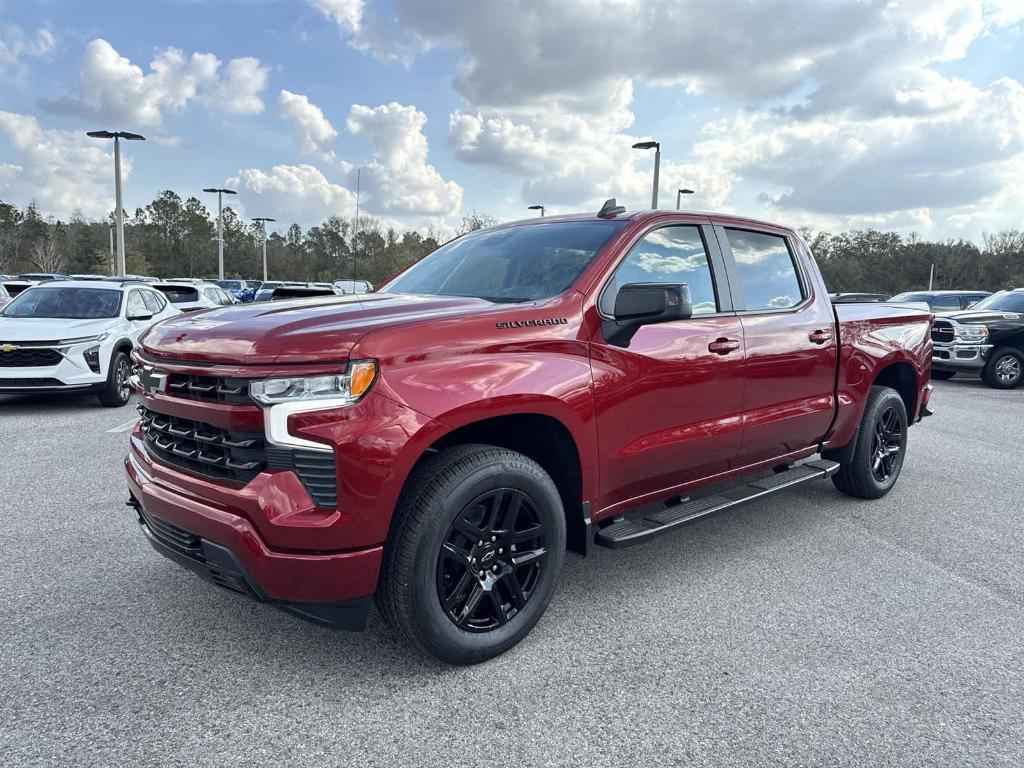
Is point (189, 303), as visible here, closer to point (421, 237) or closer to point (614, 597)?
point (614, 597)

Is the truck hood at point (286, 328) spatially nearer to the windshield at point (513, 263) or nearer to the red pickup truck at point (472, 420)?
the red pickup truck at point (472, 420)

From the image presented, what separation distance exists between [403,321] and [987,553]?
3.79 metres

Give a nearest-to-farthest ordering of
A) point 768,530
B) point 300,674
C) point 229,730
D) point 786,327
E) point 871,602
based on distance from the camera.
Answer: point 229,730
point 300,674
point 871,602
point 786,327
point 768,530

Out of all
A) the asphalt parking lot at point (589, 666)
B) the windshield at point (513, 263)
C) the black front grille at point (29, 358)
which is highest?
the windshield at point (513, 263)

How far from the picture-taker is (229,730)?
245cm

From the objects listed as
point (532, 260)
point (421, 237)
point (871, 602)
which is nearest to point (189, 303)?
point (532, 260)

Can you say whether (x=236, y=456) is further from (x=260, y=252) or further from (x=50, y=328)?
(x=260, y=252)

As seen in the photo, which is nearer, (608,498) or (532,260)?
(608,498)

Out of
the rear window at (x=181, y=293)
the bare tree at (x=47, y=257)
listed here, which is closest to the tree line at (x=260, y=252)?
the bare tree at (x=47, y=257)

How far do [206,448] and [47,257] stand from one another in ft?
242

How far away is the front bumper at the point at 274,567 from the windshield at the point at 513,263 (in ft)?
4.58

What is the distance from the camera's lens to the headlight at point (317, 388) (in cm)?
248

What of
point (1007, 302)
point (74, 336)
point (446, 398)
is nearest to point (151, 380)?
point (446, 398)

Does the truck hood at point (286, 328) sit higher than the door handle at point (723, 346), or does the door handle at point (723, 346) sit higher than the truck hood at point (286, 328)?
the truck hood at point (286, 328)
